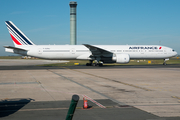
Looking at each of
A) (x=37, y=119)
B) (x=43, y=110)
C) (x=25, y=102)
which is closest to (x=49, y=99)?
(x=25, y=102)

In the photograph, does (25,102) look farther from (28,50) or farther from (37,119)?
(28,50)

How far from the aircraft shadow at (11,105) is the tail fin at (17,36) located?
2946 cm

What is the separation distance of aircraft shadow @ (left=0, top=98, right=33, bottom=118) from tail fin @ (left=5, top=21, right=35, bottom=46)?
2946 centimetres

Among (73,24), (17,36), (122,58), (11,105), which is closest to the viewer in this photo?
(11,105)

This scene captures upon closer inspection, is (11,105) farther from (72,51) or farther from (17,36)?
(17,36)

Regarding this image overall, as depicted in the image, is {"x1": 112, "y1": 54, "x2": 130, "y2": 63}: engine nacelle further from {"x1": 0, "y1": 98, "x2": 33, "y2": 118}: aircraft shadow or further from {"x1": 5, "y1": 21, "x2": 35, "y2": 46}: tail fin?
{"x1": 0, "y1": 98, "x2": 33, "y2": 118}: aircraft shadow

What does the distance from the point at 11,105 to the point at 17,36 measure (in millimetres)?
30747

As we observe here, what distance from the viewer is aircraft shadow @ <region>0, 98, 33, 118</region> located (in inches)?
278

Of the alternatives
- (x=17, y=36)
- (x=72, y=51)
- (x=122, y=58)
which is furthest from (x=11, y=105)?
(x=17, y=36)

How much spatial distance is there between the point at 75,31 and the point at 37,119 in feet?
368

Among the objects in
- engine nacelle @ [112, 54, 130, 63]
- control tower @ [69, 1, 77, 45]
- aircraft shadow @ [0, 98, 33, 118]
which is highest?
control tower @ [69, 1, 77, 45]

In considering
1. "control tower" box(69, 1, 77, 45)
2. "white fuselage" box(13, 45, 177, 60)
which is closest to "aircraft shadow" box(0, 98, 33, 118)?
"white fuselage" box(13, 45, 177, 60)

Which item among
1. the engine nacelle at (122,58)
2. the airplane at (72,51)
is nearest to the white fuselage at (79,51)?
the airplane at (72,51)

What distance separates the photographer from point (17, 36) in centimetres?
3653
